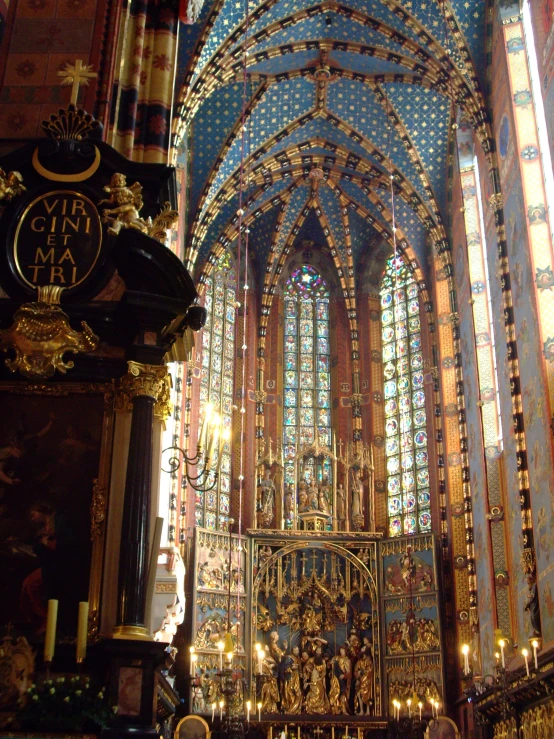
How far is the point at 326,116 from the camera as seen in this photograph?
22078 mm

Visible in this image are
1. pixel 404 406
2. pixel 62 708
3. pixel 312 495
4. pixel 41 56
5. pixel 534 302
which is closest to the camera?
pixel 62 708

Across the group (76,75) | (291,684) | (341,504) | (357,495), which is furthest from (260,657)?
(76,75)

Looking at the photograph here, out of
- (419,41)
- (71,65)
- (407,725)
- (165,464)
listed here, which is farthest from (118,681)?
(419,41)

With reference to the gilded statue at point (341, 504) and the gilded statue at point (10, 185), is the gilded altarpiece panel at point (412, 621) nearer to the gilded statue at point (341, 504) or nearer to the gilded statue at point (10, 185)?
the gilded statue at point (341, 504)

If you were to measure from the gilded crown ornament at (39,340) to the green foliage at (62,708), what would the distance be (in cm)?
274

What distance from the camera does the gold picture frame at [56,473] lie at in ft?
25.1

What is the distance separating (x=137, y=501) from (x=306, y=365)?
17732 millimetres

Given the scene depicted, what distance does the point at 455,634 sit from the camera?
20.1 metres

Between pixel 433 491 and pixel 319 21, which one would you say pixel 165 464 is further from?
pixel 319 21

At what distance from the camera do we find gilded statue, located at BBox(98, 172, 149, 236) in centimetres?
851

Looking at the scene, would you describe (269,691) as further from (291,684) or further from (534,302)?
(534,302)

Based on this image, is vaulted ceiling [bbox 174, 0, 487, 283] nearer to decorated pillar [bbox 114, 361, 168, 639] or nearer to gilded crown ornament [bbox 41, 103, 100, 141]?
gilded crown ornament [bbox 41, 103, 100, 141]

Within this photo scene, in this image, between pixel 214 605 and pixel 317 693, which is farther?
pixel 317 693

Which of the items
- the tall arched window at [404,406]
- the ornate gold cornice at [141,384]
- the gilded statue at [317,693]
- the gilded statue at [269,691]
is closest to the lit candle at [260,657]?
the gilded statue at [269,691]
